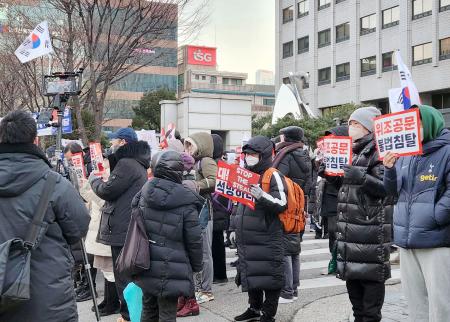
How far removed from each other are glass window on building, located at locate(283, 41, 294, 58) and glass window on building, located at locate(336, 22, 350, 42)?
21.3 ft

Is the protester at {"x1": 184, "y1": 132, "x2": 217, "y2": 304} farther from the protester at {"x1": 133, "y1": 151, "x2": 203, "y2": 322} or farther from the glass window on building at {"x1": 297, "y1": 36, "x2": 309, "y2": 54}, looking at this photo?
the glass window on building at {"x1": 297, "y1": 36, "x2": 309, "y2": 54}

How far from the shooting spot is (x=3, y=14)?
19.8m

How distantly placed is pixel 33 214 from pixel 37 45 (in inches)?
343

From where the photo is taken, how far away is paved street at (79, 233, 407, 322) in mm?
6137

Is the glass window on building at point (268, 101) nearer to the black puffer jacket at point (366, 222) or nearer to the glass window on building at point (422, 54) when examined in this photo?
the glass window on building at point (422, 54)

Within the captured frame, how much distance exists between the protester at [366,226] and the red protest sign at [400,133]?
59cm

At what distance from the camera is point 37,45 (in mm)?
11430

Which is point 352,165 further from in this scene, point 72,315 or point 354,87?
point 354,87

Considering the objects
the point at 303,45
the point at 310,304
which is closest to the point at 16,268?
the point at 310,304

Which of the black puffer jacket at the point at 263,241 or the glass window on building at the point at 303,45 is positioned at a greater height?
the glass window on building at the point at 303,45

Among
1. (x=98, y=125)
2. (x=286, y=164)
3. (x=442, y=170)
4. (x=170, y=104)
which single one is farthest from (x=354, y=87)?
(x=442, y=170)

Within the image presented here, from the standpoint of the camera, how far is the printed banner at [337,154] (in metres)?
5.32

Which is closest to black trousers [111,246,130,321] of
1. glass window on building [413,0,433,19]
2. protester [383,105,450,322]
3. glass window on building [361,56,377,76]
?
protester [383,105,450,322]

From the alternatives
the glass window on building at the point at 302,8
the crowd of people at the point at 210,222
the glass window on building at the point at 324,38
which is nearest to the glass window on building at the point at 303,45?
the glass window on building at the point at 324,38
